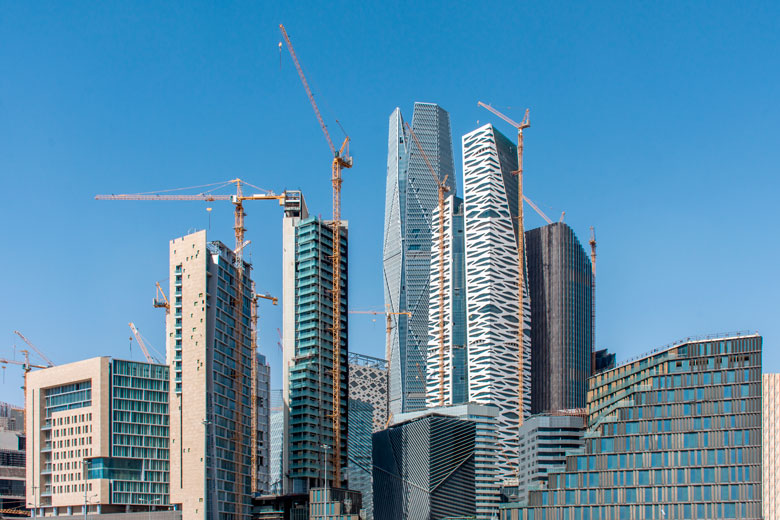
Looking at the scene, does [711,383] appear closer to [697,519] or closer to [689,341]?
[689,341]

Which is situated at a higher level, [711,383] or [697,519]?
[711,383]

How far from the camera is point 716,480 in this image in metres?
192

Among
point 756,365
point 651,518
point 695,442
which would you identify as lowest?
point 651,518

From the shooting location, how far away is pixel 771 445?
615 feet

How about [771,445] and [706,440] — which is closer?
[771,445]

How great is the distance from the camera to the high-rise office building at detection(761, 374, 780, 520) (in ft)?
605

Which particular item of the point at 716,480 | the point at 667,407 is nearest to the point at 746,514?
the point at 716,480

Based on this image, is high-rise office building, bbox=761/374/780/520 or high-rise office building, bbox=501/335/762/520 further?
high-rise office building, bbox=501/335/762/520

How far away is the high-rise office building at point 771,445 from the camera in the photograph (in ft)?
605

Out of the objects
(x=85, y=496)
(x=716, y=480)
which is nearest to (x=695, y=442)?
(x=716, y=480)

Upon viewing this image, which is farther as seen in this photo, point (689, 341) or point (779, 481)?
point (689, 341)

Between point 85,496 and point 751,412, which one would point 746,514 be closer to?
point 751,412

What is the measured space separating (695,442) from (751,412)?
10778 mm

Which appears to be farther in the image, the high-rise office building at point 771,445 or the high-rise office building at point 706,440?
the high-rise office building at point 706,440
